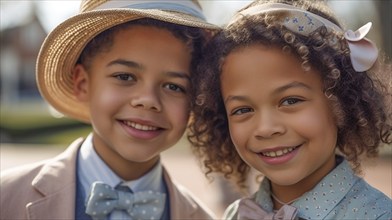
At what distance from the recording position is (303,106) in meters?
2.55

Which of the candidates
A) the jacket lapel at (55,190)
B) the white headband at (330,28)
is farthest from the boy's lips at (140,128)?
the white headband at (330,28)

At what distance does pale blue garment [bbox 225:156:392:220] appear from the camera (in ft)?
8.08

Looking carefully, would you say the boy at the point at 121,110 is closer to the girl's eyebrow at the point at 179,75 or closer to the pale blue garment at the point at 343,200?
the girl's eyebrow at the point at 179,75

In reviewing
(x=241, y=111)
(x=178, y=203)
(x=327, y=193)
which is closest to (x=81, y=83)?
(x=178, y=203)

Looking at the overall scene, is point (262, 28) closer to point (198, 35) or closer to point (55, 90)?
point (198, 35)

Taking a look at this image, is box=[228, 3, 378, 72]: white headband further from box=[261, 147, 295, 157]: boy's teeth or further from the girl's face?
box=[261, 147, 295, 157]: boy's teeth

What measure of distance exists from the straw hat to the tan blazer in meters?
0.46

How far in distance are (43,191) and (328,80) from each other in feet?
4.48

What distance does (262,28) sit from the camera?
8.82 feet

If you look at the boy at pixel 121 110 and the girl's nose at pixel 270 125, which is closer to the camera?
the girl's nose at pixel 270 125

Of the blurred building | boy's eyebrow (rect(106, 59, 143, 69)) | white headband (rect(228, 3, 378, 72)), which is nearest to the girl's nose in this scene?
white headband (rect(228, 3, 378, 72))

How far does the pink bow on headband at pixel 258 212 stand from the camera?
2.58m

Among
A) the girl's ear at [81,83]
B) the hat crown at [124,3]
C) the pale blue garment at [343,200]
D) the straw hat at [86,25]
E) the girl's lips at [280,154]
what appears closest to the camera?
the pale blue garment at [343,200]

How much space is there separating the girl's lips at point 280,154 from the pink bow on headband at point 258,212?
0.19 metres
